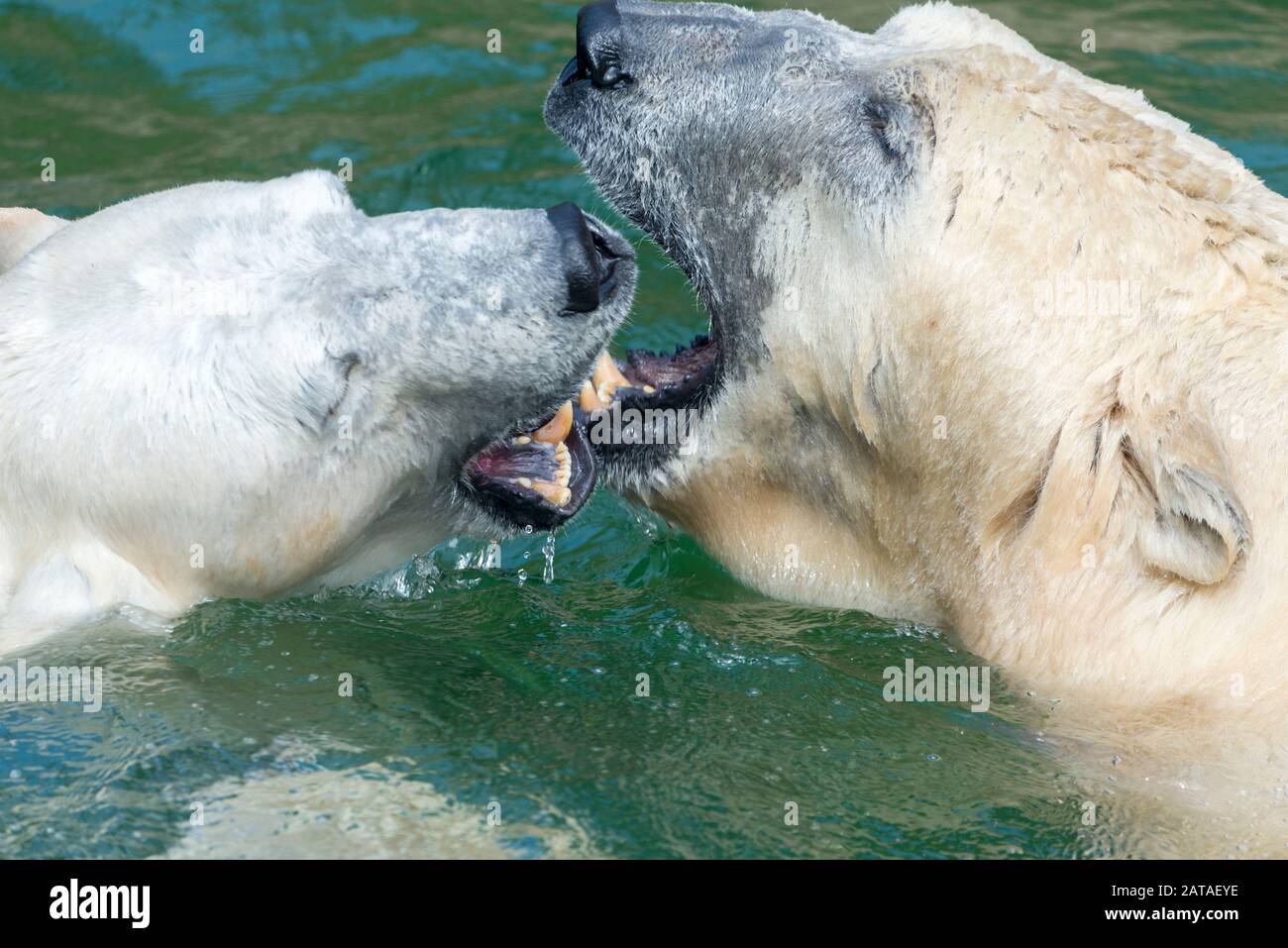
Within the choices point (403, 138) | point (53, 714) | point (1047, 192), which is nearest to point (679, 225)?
point (1047, 192)

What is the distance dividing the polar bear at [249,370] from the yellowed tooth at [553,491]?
0.22 m

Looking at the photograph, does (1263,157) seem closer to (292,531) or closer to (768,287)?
(768,287)

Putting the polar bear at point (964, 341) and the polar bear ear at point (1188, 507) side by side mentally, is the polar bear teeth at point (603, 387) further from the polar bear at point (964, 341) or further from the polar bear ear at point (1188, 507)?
the polar bear ear at point (1188, 507)

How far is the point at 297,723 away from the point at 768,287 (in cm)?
159

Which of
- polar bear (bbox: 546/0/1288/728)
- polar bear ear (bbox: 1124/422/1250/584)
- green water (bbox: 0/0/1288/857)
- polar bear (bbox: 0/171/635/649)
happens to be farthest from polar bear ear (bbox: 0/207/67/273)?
polar bear ear (bbox: 1124/422/1250/584)

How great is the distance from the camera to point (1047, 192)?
355 cm

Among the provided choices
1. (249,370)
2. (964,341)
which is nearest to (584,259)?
(249,370)

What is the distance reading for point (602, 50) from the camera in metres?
4.12

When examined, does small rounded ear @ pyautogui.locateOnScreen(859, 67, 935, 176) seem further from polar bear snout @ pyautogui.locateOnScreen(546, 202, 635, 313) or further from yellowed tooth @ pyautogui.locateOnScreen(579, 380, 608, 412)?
yellowed tooth @ pyautogui.locateOnScreen(579, 380, 608, 412)

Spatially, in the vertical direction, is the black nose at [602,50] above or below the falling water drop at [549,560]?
above

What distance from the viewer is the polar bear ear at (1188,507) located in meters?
3.21

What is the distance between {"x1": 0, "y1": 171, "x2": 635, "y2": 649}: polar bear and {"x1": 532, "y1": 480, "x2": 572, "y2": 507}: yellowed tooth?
0.22m

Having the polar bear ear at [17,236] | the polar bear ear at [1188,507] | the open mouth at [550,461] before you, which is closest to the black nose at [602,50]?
the open mouth at [550,461]

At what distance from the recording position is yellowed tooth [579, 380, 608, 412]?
4.17 metres
